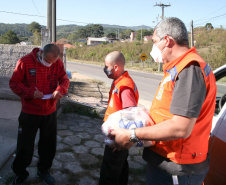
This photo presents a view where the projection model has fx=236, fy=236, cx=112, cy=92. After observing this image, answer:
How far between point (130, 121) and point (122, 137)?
0.14 m

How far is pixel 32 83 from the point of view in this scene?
2.81 m

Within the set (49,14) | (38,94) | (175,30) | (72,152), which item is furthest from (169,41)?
(49,14)

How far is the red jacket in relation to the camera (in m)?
2.72

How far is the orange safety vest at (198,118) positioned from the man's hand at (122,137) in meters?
0.22

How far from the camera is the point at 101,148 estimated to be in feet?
14.1

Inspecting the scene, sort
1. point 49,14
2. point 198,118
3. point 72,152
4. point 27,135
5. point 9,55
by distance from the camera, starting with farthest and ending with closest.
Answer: point 49,14
point 9,55
point 72,152
point 27,135
point 198,118

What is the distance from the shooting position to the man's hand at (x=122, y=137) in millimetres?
1501

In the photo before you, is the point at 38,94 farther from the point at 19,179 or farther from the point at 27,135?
→ the point at 19,179

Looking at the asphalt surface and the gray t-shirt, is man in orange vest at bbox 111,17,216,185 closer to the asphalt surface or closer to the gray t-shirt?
the gray t-shirt

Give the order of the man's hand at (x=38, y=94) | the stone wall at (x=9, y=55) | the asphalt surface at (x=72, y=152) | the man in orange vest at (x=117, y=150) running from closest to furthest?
1. the man in orange vest at (x=117, y=150)
2. the man's hand at (x=38, y=94)
3. the asphalt surface at (x=72, y=152)
4. the stone wall at (x=9, y=55)

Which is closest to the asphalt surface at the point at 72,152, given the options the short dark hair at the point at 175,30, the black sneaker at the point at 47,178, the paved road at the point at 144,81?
the black sneaker at the point at 47,178

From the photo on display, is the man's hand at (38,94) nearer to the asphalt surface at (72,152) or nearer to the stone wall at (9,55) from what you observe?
the asphalt surface at (72,152)

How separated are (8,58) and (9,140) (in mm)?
3061

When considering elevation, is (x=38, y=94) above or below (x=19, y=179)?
above
